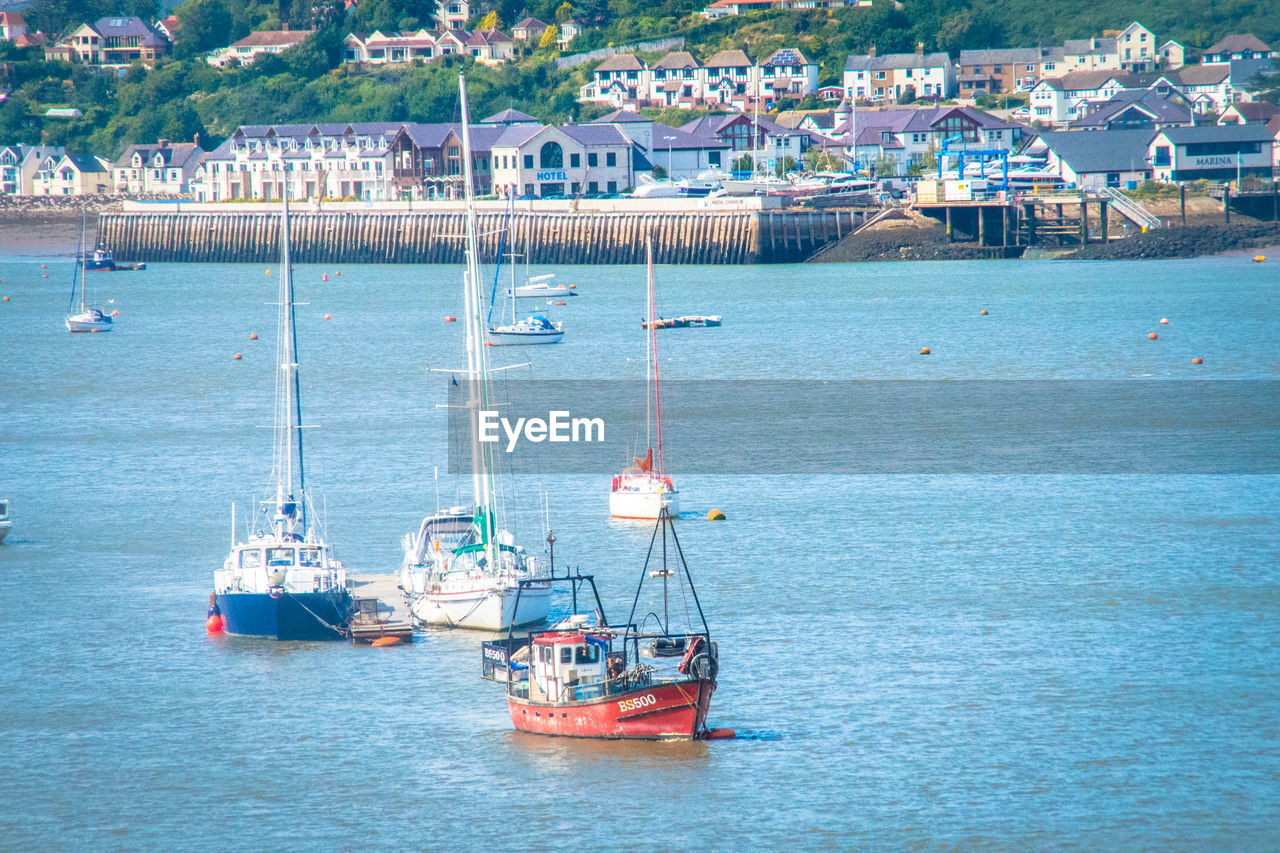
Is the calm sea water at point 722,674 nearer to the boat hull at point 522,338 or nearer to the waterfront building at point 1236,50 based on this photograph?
the boat hull at point 522,338

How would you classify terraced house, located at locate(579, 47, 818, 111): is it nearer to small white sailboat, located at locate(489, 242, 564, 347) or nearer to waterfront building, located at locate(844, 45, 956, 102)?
waterfront building, located at locate(844, 45, 956, 102)

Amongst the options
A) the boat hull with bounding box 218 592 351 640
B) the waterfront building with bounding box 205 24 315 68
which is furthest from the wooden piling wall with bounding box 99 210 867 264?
the boat hull with bounding box 218 592 351 640

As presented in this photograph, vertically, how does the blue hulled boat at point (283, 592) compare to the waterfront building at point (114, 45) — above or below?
below

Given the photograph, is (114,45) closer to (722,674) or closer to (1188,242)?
(1188,242)

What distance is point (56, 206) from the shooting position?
145 meters

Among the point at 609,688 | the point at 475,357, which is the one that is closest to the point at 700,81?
the point at 475,357

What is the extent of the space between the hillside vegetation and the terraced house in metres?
3.32

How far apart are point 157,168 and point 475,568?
126m

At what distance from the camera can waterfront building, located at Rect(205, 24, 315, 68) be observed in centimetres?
17850

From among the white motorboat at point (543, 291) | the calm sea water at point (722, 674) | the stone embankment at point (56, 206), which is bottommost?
the calm sea water at point (722, 674)

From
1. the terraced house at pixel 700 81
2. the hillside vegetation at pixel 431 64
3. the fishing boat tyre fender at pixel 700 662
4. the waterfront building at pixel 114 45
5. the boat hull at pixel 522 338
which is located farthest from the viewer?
the waterfront building at pixel 114 45

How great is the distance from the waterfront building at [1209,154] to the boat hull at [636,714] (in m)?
91.3

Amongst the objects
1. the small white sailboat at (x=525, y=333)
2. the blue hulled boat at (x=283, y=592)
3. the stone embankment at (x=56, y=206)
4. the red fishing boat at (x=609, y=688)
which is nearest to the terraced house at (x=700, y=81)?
the stone embankment at (x=56, y=206)

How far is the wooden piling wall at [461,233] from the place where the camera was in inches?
3996
